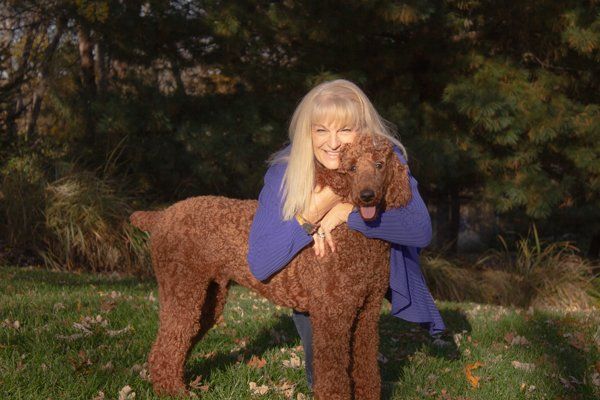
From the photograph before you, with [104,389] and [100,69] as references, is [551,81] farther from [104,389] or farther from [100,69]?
[104,389]

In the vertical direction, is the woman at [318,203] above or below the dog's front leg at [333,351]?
above

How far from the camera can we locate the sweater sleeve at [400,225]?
8.83 ft

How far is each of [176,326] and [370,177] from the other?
4.39 feet

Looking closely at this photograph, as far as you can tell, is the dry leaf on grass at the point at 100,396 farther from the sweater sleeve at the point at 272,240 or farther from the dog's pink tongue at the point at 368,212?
the dog's pink tongue at the point at 368,212

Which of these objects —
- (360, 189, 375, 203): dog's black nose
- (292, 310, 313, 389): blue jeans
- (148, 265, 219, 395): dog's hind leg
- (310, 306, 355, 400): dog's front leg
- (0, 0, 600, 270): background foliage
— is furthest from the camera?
(0, 0, 600, 270): background foliage

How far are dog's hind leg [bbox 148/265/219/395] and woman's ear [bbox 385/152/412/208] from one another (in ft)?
3.45

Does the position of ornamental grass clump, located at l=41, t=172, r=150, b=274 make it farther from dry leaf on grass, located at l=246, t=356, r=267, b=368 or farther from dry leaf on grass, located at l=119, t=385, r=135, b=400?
dry leaf on grass, located at l=119, t=385, r=135, b=400

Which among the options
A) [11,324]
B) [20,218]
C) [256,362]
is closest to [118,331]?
[11,324]

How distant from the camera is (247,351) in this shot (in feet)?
14.3

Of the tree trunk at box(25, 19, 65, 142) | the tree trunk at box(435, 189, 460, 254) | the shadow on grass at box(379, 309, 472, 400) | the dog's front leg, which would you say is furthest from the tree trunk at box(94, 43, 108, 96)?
the dog's front leg

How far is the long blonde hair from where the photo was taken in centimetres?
287

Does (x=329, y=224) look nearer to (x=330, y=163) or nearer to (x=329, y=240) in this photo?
(x=329, y=240)

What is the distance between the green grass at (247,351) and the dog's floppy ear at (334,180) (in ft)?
4.46

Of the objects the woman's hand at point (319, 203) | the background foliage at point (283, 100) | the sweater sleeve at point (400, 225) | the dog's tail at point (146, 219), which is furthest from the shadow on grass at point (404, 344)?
the background foliage at point (283, 100)
